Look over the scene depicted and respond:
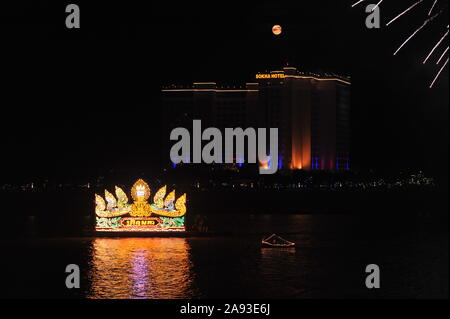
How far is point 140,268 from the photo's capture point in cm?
2355

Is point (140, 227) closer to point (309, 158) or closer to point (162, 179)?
point (162, 179)

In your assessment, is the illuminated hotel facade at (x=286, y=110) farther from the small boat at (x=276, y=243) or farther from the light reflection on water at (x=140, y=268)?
the light reflection on water at (x=140, y=268)

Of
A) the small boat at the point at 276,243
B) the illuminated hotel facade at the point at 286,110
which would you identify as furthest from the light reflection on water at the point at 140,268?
the illuminated hotel facade at the point at 286,110

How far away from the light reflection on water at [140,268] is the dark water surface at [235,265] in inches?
1.1

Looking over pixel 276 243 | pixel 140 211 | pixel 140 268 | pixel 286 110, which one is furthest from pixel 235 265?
pixel 286 110

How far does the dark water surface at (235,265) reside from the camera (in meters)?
20.0

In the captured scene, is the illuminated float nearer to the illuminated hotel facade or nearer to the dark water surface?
the dark water surface

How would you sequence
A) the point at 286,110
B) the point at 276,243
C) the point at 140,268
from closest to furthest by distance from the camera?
the point at 140,268 → the point at 276,243 → the point at 286,110

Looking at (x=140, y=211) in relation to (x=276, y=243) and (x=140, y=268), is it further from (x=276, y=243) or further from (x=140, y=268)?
(x=140, y=268)

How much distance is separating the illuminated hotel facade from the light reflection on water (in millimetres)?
60377

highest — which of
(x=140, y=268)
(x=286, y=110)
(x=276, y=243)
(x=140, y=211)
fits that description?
(x=286, y=110)

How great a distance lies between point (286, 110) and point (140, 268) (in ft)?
227

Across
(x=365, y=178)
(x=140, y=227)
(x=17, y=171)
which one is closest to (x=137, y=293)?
(x=140, y=227)

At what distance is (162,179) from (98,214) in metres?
34.5
